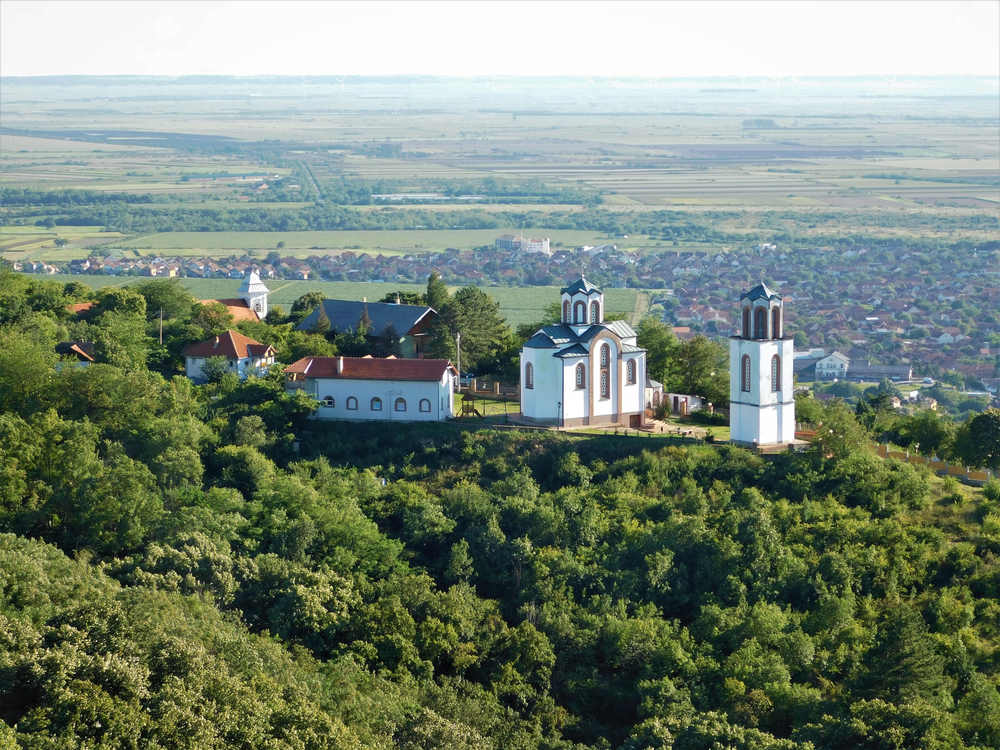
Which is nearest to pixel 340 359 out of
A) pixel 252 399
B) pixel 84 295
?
pixel 252 399

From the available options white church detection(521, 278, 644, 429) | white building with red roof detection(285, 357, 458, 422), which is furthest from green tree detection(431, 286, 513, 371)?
white church detection(521, 278, 644, 429)

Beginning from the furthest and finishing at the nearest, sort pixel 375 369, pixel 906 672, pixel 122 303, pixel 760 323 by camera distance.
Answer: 1. pixel 122 303
2. pixel 375 369
3. pixel 760 323
4. pixel 906 672

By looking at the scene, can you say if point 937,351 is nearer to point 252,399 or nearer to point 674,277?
point 674,277

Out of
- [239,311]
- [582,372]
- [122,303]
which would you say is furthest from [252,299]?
[582,372]

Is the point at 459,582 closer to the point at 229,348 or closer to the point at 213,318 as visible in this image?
the point at 229,348

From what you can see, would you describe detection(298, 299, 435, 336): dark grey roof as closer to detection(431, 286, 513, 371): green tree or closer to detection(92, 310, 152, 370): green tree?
detection(431, 286, 513, 371): green tree

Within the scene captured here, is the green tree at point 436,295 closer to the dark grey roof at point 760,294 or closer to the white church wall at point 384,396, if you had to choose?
the white church wall at point 384,396

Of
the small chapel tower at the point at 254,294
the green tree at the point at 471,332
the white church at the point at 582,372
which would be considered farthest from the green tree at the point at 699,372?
the small chapel tower at the point at 254,294
